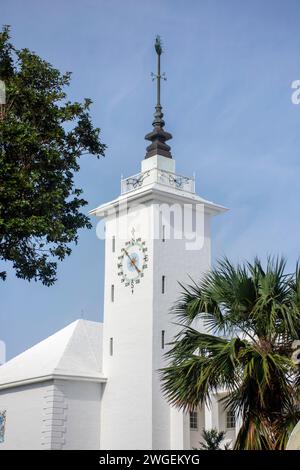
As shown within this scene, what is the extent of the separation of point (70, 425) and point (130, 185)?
472 inches

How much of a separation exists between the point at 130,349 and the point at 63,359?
323cm

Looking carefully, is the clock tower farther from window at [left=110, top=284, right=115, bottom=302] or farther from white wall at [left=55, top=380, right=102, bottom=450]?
white wall at [left=55, top=380, right=102, bottom=450]

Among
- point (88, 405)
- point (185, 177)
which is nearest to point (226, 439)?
point (88, 405)

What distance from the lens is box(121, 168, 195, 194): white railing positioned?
3776cm

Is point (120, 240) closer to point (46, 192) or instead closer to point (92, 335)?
point (92, 335)

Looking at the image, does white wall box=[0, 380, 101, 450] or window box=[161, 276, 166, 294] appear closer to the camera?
white wall box=[0, 380, 101, 450]

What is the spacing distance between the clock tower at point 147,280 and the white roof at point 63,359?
97 cm

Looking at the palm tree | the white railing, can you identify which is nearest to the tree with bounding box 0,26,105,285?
the palm tree

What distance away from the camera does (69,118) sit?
941 inches

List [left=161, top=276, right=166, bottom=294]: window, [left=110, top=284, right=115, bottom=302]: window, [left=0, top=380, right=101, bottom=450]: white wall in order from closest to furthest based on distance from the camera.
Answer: [left=0, top=380, right=101, bottom=450]: white wall
[left=161, top=276, right=166, bottom=294]: window
[left=110, top=284, right=115, bottom=302]: window

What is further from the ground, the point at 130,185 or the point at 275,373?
the point at 130,185

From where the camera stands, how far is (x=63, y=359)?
36.4 metres

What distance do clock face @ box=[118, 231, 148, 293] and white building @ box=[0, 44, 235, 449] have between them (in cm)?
5

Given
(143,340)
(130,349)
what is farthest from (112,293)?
(143,340)
